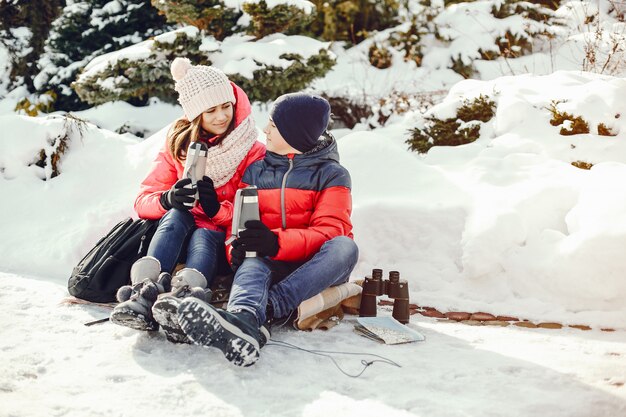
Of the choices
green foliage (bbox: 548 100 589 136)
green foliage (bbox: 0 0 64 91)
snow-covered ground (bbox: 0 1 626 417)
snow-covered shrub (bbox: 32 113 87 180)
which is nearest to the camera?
snow-covered ground (bbox: 0 1 626 417)

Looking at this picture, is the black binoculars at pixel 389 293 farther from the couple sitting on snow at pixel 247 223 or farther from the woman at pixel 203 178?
the woman at pixel 203 178

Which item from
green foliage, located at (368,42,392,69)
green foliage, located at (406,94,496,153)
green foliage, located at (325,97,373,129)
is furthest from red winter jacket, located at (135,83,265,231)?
green foliage, located at (368,42,392,69)

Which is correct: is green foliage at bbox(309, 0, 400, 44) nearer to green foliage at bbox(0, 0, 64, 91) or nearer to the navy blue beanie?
green foliage at bbox(0, 0, 64, 91)

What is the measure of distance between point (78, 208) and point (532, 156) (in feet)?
11.5

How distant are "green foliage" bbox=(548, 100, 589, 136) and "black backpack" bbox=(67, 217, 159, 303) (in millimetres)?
3317

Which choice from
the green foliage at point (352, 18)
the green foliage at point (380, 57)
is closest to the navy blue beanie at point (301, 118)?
the green foliage at point (380, 57)

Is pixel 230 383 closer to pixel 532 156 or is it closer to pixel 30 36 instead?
pixel 532 156

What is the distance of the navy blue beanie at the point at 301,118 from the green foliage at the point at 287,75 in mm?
3456

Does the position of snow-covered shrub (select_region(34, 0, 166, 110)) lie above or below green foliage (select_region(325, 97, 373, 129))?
above

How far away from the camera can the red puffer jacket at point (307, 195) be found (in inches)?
120

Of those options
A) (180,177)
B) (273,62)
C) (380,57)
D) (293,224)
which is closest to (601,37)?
(273,62)

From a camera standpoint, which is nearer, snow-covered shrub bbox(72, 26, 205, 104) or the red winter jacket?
the red winter jacket

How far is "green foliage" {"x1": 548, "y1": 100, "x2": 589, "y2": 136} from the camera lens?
15.2ft

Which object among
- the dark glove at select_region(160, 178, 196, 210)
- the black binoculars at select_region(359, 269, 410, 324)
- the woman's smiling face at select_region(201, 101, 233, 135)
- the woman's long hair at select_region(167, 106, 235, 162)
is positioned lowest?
the black binoculars at select_region(359, 269, 410, 324)
